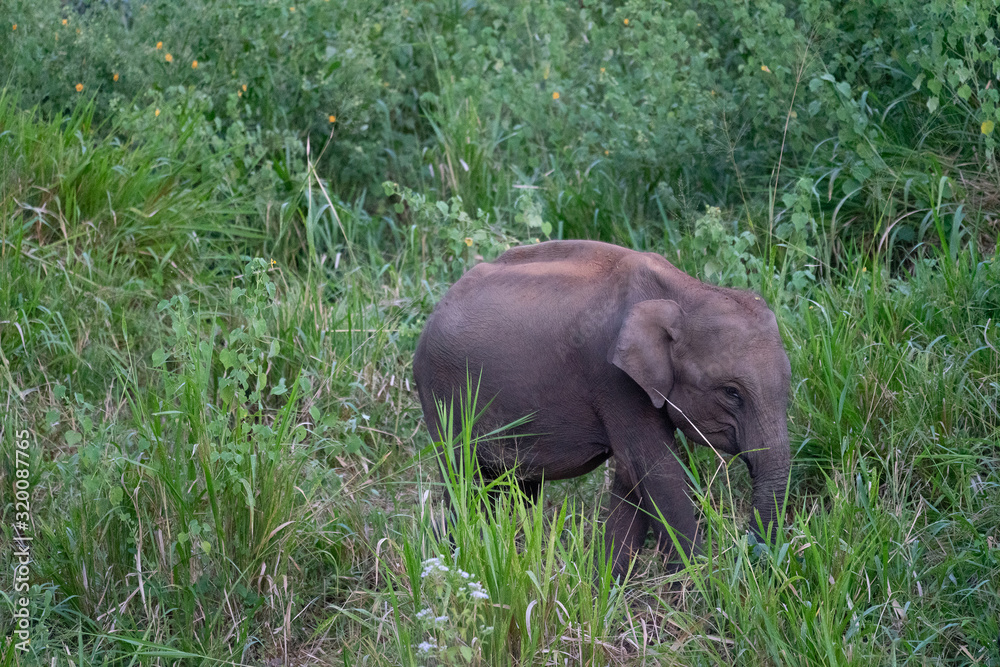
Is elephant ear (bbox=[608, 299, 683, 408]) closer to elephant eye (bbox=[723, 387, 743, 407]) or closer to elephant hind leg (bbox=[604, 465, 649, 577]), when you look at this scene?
elephant eye (bbox=[723, 387, 743, 407])

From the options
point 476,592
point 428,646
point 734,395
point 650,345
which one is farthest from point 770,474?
point 428,646

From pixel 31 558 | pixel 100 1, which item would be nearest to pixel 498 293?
pixel 31 558

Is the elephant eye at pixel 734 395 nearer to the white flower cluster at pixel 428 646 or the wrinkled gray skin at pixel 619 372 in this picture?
the wrinkled gray skin at pixel 619 372

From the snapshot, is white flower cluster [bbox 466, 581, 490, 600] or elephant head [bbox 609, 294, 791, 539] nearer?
white flower cluster [bbox 466, 581, 490, 600]

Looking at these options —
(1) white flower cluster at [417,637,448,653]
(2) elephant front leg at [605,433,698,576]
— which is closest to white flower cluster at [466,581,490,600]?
(1) white flower cluster at [417,637,448,653]

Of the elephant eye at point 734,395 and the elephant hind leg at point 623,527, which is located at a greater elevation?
the elephant eye at point 734,395

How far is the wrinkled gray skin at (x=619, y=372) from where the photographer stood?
3.36 metres

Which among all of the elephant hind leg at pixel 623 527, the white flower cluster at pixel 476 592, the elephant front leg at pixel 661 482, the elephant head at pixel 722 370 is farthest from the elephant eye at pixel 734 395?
the white flower cluster at pixel 476 592

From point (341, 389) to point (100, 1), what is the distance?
13.3 feet

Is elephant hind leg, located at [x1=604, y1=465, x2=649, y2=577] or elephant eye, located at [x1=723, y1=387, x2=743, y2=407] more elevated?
elephant eye, located at [x1=723, y1=387, x2=743, y2=407]

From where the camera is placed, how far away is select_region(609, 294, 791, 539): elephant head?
3.34 metres

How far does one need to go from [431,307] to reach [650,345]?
1988mm

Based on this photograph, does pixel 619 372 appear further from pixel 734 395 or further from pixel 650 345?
pixel 734 395

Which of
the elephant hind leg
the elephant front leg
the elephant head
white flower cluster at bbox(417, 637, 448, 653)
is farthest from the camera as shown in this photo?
the elephant hind leg
